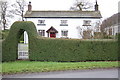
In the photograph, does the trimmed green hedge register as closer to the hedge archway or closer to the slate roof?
the hedge archway

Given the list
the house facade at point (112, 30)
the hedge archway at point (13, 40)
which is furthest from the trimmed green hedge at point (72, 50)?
the house facade at point (112, 30)

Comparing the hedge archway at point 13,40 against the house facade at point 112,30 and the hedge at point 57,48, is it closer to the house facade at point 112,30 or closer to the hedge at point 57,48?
the hedge at point 57,48

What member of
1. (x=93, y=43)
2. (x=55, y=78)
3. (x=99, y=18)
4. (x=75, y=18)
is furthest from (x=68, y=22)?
(x=55, y=78)

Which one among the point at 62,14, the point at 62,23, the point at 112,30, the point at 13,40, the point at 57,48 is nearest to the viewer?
the point at 13,40

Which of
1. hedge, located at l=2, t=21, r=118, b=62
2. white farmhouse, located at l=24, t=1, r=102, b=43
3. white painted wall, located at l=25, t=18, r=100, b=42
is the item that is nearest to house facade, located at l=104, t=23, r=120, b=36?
white farmhouse, located at l=24, t=1, r=102, b=43

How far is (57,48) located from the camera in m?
13.5

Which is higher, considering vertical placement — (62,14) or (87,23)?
(62,14)

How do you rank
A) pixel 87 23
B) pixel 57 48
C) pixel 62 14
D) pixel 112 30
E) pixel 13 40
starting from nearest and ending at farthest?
1. pixel 13 40
2. pixel 57 48
3. pixel 87 23
4. pixel 62 14
5. pixel 112 30

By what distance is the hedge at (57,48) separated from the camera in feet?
43.1

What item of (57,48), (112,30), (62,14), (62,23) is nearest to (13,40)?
(57,48)

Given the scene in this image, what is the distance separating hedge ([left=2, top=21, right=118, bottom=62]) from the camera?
13.1 meters

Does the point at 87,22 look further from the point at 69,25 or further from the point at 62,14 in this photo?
the point at 62,14

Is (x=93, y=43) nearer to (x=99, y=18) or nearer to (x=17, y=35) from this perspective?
(x=17, y=35)

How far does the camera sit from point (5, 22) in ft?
139
